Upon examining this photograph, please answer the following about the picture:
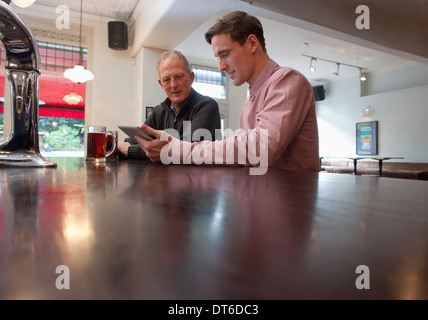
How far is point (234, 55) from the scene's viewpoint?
1.32 m

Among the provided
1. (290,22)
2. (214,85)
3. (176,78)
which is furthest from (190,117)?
(214,85)

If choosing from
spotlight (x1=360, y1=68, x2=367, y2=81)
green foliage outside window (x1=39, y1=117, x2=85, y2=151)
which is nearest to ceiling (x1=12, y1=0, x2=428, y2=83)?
spotlight (x1=360, y1=68, x2=367, y2=81)

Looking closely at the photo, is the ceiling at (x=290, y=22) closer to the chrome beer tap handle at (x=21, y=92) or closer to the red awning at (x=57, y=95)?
the red awning at (x=57, y=95)

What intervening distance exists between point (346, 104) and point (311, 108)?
7.32 meters

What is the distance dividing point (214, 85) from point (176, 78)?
4358 millimetres

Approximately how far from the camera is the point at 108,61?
15.9 ft

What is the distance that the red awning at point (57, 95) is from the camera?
6934 mm

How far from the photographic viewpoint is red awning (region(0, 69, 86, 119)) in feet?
22.7

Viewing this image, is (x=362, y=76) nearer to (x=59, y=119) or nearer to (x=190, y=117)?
(x=190, y=117)

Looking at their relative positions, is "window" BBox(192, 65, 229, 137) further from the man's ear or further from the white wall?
the man's ear

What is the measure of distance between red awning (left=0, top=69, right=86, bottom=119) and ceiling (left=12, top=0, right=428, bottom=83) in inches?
101

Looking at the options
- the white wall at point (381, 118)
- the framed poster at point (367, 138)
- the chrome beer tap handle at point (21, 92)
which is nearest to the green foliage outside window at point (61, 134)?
the white wall at point (381, 118)

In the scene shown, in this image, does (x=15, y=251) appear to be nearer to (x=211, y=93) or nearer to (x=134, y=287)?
(x=134, y=287)

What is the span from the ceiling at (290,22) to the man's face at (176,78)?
5.23 ft
